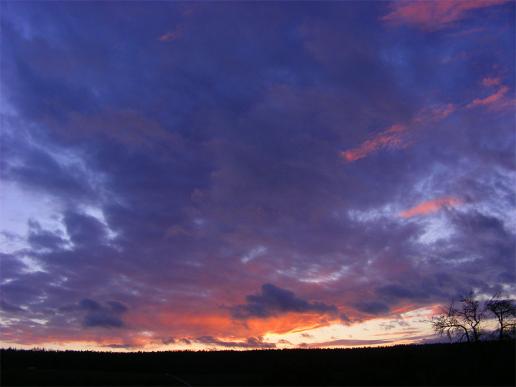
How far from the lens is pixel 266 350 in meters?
140

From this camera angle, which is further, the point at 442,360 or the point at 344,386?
the point at 442,360

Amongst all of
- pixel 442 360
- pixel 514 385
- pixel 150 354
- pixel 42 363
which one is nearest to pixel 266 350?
pixel 150 354

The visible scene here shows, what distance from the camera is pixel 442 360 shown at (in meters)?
72.8

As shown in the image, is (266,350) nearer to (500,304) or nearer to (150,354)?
(150,354)

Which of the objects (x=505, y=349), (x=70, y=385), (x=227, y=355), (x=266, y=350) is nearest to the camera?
(x=70, y=385)

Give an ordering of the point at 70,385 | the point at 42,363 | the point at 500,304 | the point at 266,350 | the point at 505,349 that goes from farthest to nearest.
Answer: the point at 266,350
the point at 42,363
the point at 500,304
the point at 505,349
the point at 70,385

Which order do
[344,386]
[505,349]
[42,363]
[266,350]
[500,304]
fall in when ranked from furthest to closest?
1. [266,350]
2. [42,363]
3. [500,304]
4. [505,349]
5. [344,386]

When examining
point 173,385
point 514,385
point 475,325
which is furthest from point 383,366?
point 475,325

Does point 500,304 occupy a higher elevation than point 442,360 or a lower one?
higher

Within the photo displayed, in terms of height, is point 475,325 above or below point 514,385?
above

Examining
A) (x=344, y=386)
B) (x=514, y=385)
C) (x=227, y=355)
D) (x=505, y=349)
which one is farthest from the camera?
(x=227, y=355)

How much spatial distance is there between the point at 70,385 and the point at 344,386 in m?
36.3

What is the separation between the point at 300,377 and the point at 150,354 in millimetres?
94104

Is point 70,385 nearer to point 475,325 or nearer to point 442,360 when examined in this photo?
point 442,360
